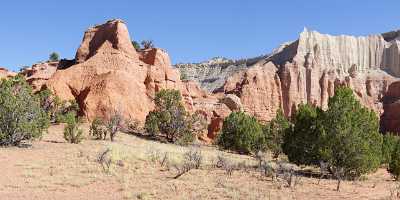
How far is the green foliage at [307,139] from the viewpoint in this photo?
96.1ft

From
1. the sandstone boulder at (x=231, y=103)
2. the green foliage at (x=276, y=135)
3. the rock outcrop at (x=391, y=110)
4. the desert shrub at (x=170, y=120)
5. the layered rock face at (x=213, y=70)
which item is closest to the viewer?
the desert shrub at (x=170, y=120)

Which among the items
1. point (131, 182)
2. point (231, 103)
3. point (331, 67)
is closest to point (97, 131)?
point (131, 182)

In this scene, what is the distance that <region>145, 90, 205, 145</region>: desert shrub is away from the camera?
168 feet

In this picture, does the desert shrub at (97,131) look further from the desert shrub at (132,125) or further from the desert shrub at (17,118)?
the desert shrub at (132,125)

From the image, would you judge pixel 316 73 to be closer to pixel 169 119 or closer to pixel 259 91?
pixel 259 91

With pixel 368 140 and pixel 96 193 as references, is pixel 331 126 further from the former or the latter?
pixel 96 193

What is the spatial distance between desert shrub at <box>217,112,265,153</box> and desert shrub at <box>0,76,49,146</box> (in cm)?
2340

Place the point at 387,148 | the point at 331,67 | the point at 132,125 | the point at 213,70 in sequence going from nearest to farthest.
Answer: the point at 387,148, the point at 132,125, the point at 331,67, the point at 213,70

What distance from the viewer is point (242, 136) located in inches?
2024

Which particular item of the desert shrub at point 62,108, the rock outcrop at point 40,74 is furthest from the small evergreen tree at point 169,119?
the rock outcrop at point 40,74

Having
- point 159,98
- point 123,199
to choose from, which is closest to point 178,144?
point 159,98

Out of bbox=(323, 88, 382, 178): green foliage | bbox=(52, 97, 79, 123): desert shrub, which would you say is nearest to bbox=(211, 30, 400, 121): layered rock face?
bbox=(52, 97, 79, 123): desert shrub

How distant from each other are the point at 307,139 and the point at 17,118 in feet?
59.6

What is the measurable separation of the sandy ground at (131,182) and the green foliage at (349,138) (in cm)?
276
